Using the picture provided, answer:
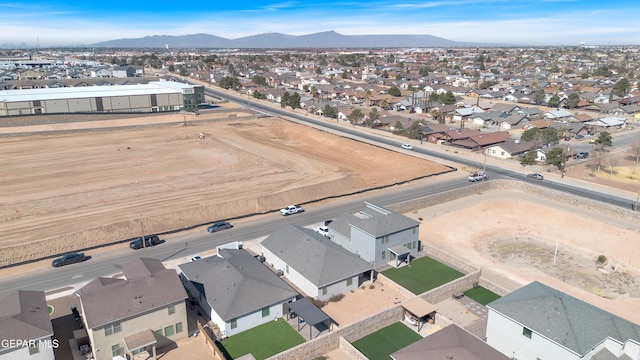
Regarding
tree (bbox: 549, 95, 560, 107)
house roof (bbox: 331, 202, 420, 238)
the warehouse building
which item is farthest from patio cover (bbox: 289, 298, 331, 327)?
tree (bbox: 549, 95, 560, 107)

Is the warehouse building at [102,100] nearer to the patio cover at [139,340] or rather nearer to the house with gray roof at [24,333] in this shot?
the house with gray roof at [24,333]

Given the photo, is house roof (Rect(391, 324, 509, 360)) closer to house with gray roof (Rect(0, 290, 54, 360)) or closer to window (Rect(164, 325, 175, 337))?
window (Rect(164, 325, 175, 337))

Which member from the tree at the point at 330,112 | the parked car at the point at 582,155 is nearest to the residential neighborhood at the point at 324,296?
the parked car at the point at 582,155

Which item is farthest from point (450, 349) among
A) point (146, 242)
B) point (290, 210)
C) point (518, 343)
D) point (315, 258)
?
point (146, 242)

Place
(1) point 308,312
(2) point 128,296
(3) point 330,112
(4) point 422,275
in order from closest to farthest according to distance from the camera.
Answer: (2) point 128,296 → (1) point 308,312 → (4) point 422,275 → (3) point 330,112

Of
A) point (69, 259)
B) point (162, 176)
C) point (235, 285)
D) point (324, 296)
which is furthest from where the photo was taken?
point (162, 176)

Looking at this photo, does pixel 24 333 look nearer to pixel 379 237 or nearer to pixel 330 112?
pixel 379 237

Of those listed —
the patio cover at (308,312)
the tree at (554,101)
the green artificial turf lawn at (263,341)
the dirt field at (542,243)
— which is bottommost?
the dirt field at (542,243)
